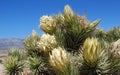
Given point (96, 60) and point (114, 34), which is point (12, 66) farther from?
point (114, 34)

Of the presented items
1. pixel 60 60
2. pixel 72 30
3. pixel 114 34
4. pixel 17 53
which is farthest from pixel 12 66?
pixel 114 34

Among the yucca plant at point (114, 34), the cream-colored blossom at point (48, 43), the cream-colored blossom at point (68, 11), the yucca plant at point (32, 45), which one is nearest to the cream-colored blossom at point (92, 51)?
the cream-colored blossom at point (48, 43)

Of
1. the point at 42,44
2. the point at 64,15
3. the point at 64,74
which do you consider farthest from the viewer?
the point at 64,15

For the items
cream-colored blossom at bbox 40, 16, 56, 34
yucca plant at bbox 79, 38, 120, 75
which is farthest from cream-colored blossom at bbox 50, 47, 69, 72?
cream-colored blossom at bbox 40, 16, 56, 34

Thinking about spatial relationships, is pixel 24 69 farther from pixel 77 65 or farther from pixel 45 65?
pixel 77 65

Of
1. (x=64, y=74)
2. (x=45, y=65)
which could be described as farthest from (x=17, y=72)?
(x=64, y=74)

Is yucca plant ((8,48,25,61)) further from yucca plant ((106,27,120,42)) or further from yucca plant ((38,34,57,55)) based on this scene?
yucca plant ((106,27,120,42))
